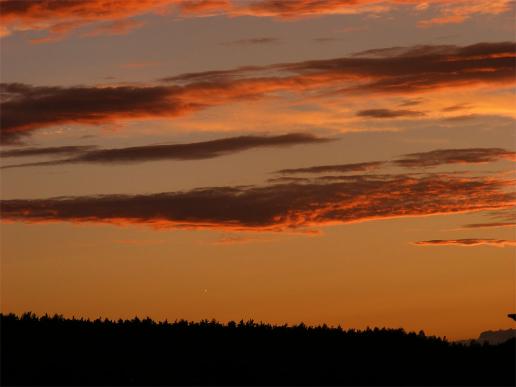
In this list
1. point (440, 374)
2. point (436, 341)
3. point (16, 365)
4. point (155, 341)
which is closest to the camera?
point (16, 365)

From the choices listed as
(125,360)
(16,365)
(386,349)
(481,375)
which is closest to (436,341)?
(386,349)

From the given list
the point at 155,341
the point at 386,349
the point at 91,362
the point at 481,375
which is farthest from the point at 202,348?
the point at 481,375

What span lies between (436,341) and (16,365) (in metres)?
14.2

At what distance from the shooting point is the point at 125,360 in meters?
29.9

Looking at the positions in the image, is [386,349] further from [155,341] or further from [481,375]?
[155,341]

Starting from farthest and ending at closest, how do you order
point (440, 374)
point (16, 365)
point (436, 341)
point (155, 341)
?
point (436, 341)
point (155, 341)
point (440, 374)
point (16, 365)

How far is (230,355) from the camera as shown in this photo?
1241 inches

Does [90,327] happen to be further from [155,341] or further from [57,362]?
[57,362]

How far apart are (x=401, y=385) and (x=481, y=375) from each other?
295 cm

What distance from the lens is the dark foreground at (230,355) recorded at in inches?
1130

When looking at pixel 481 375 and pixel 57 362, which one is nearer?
pixel 57 362

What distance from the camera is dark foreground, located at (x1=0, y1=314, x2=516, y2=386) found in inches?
1130

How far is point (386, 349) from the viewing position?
112 feet

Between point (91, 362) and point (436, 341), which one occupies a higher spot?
point (91, 362)
